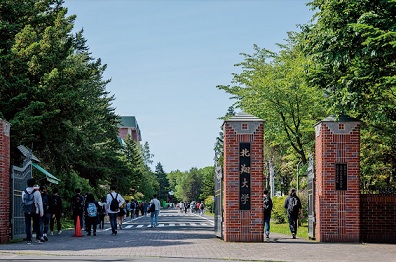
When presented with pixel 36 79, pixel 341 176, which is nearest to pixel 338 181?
pixel 341 176

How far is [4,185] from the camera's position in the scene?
20875 mm

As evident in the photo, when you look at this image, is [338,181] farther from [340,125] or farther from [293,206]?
[293,206]

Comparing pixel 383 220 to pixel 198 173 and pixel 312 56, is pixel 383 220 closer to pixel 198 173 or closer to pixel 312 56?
pixel 312 56

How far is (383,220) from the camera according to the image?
21297mm

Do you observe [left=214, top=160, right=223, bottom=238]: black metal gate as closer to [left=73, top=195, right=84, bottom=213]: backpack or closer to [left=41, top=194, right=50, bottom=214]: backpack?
[left=41, top=194, right=50, bottom=214]: backpack

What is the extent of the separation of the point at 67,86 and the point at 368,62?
14.5 m

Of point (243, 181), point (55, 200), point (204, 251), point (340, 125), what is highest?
point (340, 125)

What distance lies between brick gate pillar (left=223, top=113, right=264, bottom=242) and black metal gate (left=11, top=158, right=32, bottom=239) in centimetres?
673

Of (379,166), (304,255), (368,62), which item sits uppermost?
(368,62)

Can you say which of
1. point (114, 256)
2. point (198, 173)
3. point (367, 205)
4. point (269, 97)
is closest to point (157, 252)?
point (114, 256)

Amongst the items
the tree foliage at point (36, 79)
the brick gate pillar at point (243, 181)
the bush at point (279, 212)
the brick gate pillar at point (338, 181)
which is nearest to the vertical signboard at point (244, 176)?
the brick gate pillar at point (243, 181)

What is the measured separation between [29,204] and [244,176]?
6.62 metres

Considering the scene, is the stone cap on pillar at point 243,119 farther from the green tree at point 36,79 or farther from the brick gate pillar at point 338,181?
the green tree at point 36,79

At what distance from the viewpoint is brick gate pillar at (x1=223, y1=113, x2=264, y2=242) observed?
68.6ft
